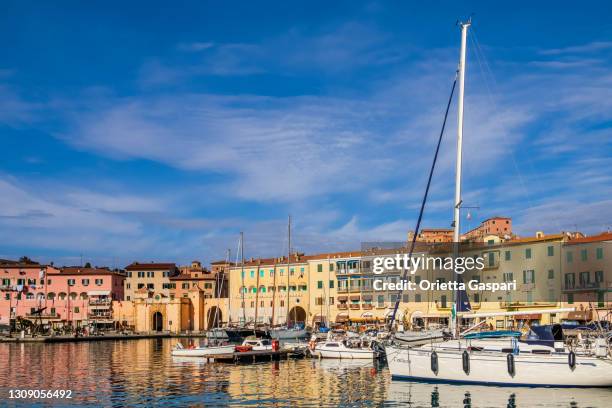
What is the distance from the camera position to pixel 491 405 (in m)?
33.4

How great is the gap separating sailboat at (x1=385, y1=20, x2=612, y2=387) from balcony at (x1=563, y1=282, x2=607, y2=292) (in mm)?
42764

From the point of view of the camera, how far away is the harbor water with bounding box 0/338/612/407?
35.1m

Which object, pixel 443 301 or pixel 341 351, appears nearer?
pixel 341 351

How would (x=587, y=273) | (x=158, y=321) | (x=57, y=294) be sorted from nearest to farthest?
(x=587, y=273) < (x=158, y=321) < (x=57, y=294)

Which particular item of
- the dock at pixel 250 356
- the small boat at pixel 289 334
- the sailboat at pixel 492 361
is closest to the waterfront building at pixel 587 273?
the small boat at pixel 289 334

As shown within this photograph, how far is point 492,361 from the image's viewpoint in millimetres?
37969

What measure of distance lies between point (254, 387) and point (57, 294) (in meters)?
97.6

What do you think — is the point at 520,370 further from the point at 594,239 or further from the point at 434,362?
the point at 594,239

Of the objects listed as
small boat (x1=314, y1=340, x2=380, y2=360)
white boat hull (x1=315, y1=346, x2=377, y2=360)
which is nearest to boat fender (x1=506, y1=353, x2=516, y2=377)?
white boat hull (x1=315, y1=346, x2=377, y2=360)

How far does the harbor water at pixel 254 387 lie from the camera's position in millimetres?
35125

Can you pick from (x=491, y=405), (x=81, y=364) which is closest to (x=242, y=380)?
(x=491, y=405)

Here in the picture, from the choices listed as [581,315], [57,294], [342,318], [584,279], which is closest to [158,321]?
[57,294]

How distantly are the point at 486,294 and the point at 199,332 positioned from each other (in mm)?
48430

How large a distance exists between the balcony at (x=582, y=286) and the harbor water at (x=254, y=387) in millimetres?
33551
